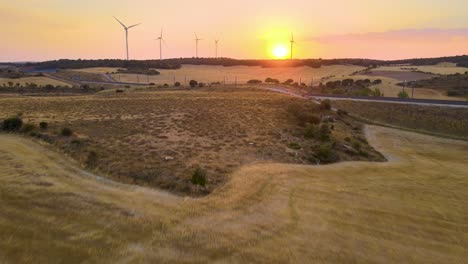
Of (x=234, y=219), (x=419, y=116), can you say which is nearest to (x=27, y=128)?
(x=234, y=219)

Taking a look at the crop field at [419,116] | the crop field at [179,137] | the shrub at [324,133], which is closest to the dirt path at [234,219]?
the crop field at [179,137]

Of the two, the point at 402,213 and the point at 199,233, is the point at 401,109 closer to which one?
the point at 402,213

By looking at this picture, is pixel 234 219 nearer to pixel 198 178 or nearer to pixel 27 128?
pixel 198 178

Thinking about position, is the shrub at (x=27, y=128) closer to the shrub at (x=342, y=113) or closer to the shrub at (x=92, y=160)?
the shrub at (x=92, y=160)

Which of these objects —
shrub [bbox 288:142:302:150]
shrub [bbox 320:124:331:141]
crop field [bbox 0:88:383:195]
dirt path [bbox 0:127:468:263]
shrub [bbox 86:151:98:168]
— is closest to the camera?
dirt path [bbox 0:127:468:263]

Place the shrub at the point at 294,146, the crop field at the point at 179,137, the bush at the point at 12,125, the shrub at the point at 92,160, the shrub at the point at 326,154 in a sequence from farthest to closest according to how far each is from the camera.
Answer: the bush at the point at 12,125, the shrub at the point at 294,146, the shrub at the point at 326,154, the shrub at the point at 92,160, the crop field at the point at 179,137

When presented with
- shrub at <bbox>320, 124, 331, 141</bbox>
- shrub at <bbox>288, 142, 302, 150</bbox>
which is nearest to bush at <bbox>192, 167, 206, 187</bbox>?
shrub at <bbox>288, 142, 302, 150</bbox>

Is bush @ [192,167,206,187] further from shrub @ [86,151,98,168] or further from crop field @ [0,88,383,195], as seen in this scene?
shrub @ [86,151,98,168]
